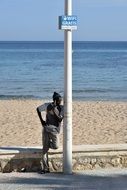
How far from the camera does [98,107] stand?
24531 millimetres

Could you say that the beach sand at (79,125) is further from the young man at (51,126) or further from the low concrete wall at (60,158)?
the young man at (51,126)

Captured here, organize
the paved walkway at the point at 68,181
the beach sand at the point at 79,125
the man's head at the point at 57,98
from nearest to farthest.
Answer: the paved walkway at the point at 68,181
the man's head at the point at 57,98
the beach sand at the point at 79,125

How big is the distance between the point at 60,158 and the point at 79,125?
8620 mm

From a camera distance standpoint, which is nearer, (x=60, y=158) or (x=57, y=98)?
(x=57, y=98)

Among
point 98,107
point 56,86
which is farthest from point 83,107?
point 56,86

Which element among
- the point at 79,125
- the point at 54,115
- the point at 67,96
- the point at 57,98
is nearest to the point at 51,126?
the point at 54,115

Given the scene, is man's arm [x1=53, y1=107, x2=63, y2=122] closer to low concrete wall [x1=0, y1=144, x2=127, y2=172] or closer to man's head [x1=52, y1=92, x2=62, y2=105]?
man's head [x1=52, y1=92, x2=62, y2=105]

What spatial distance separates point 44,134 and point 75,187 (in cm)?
139

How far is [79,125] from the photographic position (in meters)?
17.8

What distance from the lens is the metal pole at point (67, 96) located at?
8727 millimetres
